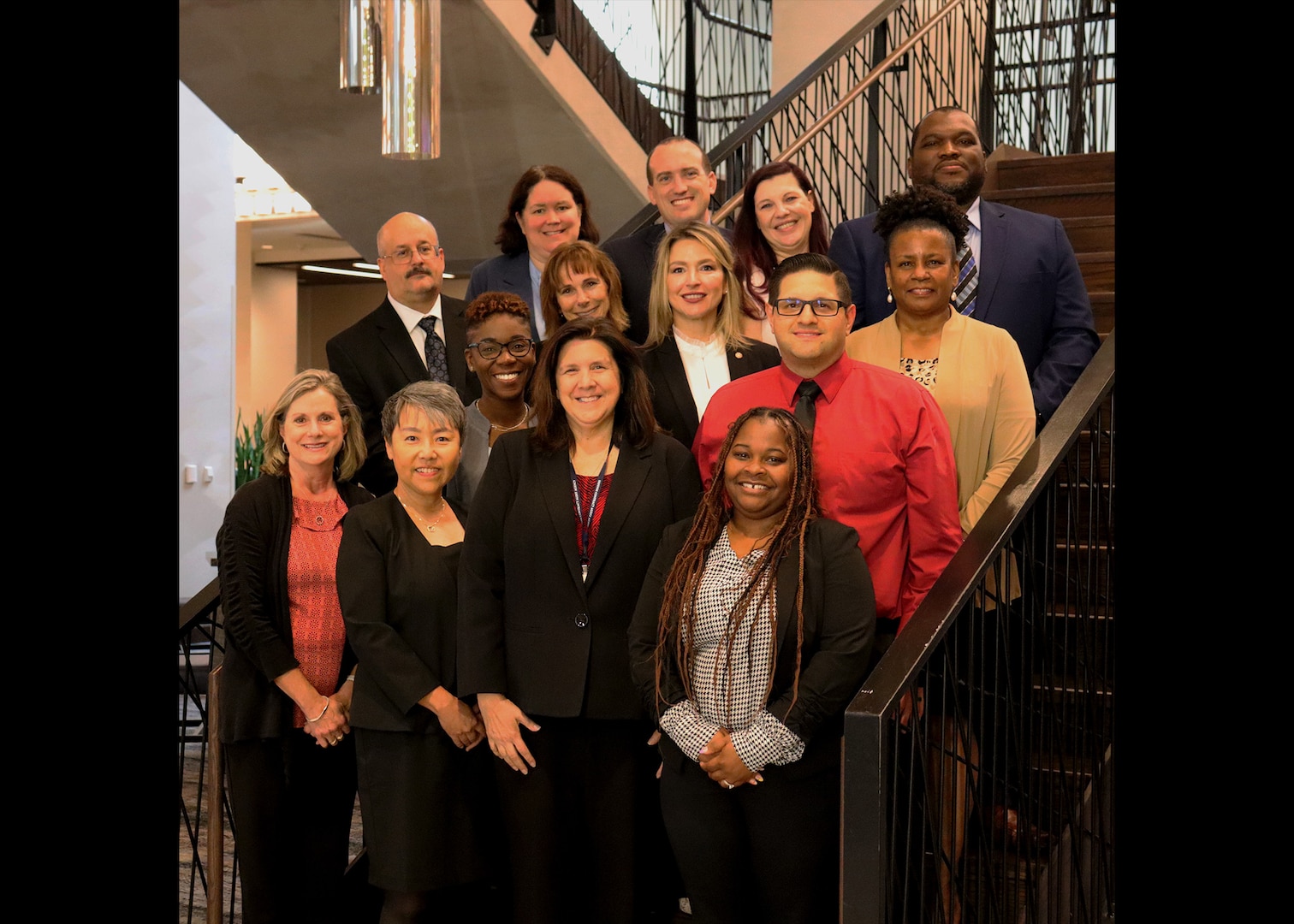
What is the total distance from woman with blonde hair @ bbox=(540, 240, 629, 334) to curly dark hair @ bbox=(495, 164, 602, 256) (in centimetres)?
55

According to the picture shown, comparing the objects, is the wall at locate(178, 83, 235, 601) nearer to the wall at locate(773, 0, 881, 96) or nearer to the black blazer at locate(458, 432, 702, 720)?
the wall at locate(773, 0, 881, 96)

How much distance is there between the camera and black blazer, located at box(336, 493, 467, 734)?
312 cm

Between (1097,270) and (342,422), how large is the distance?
2914mm

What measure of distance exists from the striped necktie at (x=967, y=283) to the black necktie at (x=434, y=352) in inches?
58.8

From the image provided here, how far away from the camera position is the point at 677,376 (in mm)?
3375

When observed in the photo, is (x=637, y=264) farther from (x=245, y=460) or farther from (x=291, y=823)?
(x=245, y=460)

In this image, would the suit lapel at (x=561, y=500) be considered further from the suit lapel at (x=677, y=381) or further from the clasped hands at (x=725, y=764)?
the clasped hands at (x=725, y=764)

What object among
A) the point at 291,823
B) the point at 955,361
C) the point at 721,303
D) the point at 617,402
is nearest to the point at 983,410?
the point at 955,361

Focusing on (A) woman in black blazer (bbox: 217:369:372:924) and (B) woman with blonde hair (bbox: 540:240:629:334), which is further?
(B) woman with blonde hair (bbox: 540:240:629:334)

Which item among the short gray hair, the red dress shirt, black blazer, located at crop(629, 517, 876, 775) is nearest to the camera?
black blazer, located at crop(629, 517, 876, 775)

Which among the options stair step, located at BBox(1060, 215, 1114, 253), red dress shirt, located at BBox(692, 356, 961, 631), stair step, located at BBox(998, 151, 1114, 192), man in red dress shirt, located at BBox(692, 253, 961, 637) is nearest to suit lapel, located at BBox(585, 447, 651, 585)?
man in red dress shirt, located at BBox(692, 253, 961, 637)

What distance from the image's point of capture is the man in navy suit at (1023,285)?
3.68 m

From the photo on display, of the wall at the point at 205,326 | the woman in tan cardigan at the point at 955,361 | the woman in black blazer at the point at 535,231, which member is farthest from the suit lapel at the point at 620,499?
the wall at the point at 205,326

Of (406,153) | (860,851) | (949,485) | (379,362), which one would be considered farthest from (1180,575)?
(379,362)
